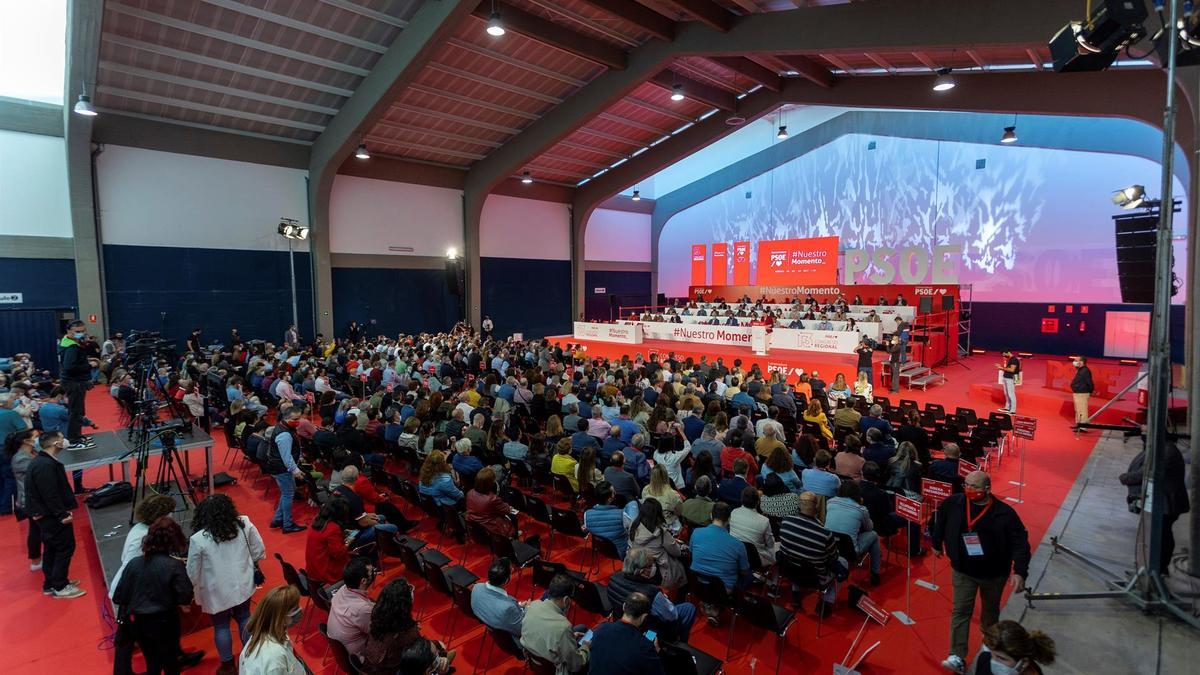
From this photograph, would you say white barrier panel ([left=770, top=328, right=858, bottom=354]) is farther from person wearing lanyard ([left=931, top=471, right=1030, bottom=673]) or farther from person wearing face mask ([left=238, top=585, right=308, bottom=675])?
person wearing face mask ([left=238, top=585, right=308, bottom=675])

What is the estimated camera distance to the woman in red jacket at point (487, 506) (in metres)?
5.19

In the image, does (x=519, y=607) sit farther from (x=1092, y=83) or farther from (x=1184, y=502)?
(x=1092, y=83)

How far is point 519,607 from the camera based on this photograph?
3668mm

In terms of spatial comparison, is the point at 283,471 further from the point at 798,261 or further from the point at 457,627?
the point at 798,261

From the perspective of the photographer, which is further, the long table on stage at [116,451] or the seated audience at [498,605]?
the long table on stage at [116,451]

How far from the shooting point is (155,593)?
337 centimetres

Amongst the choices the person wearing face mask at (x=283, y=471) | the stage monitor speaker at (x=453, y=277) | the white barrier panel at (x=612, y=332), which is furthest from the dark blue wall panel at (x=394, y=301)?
the person wearing face mask at (x=283, y=471)

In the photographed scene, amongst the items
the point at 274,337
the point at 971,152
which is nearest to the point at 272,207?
the point at 274,337

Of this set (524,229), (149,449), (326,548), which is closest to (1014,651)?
(326,548)

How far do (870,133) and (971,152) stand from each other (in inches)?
150

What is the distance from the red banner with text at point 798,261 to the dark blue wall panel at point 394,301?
12968 mm

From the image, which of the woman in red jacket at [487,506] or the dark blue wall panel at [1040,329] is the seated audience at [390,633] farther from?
the dark blue wall panel at [1040,329]

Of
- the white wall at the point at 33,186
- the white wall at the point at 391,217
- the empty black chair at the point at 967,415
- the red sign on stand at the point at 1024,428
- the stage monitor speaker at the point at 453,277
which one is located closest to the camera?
the red sign on stand at the point at 1024,428

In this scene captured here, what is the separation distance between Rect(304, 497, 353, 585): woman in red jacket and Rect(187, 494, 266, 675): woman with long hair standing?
494mm
